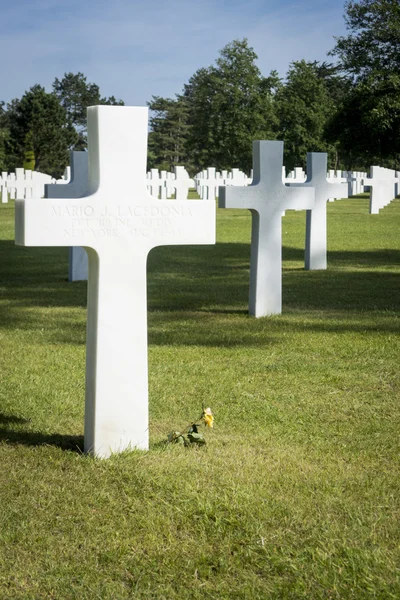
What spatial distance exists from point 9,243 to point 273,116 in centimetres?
5825

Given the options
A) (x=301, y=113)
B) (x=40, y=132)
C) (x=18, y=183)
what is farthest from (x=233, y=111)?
(x=18, y=183)

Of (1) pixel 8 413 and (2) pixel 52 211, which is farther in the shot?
(1) pixel 8 413

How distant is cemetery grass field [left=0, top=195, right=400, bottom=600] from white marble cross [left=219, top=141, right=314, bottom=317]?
0.89 ft

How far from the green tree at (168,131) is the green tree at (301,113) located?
2521cm

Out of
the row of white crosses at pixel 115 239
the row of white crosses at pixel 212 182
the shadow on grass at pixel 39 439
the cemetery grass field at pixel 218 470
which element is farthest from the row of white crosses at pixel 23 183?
the row of white crosses at pixel 115 239

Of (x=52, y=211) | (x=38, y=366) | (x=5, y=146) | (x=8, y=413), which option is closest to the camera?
(x=52, y=211)

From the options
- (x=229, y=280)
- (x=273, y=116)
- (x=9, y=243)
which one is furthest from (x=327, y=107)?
(x=229, y=280)

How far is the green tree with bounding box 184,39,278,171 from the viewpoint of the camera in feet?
244

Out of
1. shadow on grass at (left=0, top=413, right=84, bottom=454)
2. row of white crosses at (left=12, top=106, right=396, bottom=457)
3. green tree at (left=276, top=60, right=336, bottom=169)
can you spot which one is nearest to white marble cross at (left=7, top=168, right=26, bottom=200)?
shadow on grass at (left=0, top=413, right=84, bottom=454)

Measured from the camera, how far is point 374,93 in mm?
20547

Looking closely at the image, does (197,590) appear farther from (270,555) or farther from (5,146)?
(5,146)

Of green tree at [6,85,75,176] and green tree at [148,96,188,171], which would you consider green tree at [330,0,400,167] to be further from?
green tree at [148,96,188,171]

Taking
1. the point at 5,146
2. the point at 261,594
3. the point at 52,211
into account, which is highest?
the point at 5,146

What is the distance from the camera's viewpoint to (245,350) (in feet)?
24.8
